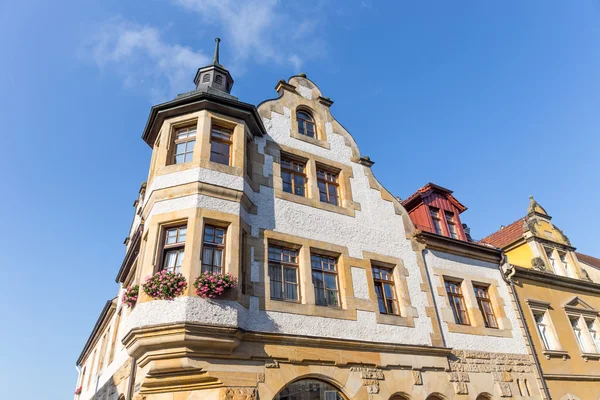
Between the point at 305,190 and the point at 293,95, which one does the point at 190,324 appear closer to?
the point at 305,190

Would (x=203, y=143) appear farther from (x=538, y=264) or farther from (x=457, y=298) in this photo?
(x=538, y=264)

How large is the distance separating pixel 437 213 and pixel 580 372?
8294 millimetres

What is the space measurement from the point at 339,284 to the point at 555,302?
11.5 metres

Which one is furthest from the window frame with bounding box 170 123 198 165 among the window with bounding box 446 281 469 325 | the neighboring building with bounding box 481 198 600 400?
the neighboring building with bounding box 481 198 600 400

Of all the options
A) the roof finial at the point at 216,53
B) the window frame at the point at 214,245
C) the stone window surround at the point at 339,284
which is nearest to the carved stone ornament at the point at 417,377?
the stone window surround at the point at 339,284

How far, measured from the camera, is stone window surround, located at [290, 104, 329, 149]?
13711 mm

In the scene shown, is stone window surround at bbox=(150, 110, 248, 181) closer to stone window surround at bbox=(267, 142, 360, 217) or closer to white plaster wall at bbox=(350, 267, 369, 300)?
stone window surround at bbox=(267, 142, 360, 217)

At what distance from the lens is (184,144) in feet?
37.1

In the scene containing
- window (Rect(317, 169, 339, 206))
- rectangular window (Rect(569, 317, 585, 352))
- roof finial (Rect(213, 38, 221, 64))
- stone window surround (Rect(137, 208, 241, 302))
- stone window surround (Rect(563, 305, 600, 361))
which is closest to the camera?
stone window surround (Rect(137, 208, 241, 302))

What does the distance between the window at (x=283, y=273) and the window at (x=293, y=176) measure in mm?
2181

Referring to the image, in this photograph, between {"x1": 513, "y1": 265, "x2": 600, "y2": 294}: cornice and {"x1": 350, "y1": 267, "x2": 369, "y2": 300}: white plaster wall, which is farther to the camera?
{"x1": 513, "y1": 265, "x2": 600, "y2": 294}: cornice

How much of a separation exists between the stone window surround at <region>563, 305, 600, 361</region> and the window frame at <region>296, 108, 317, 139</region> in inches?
528

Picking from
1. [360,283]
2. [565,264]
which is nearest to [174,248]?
[360,283]

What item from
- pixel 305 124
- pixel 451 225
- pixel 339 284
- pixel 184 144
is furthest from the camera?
pixel 451 225
